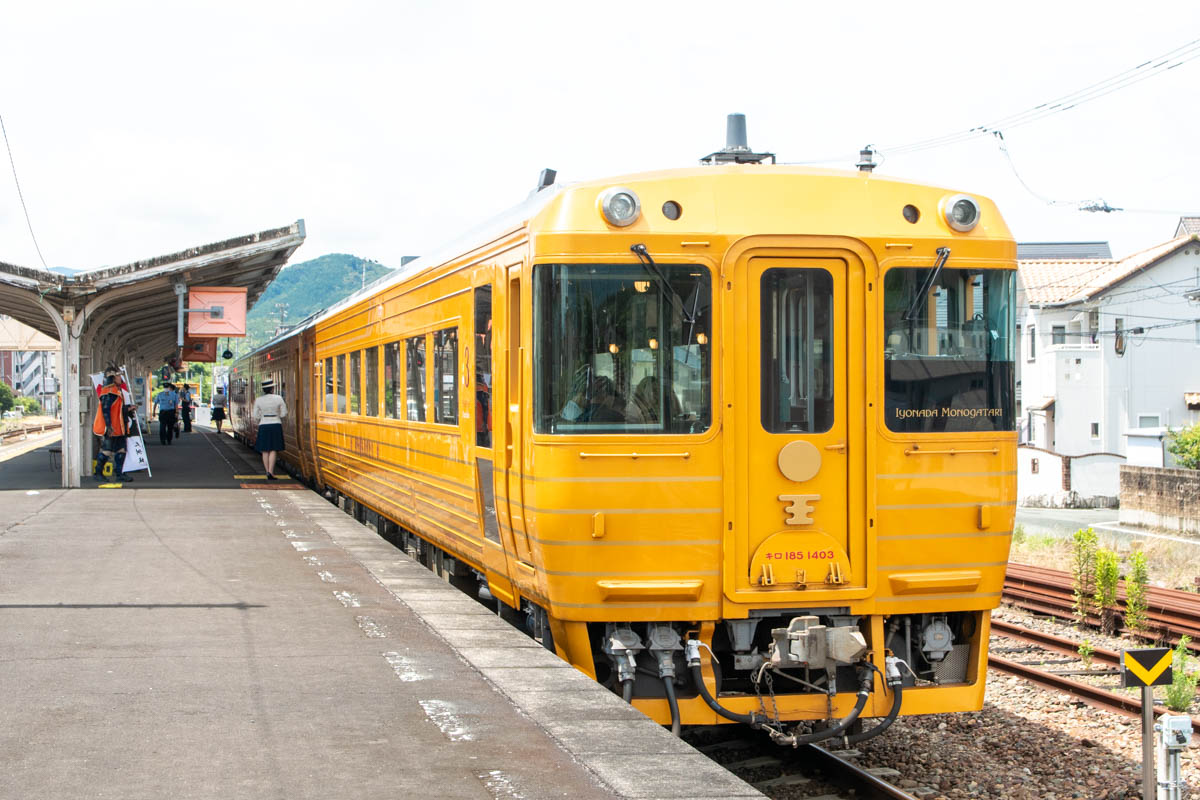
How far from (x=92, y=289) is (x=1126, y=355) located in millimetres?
29472

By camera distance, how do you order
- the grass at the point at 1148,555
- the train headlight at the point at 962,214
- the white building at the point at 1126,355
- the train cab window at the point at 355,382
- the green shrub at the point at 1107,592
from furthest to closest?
1. the white building at the point at 1126,355
2. the grass at the point at 1148,555
3. the train cab window at the point at 355,382
4. the green shrub at the point at 1107,592
5. the train headlight at the point at 962,214

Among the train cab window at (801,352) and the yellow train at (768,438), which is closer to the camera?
the yellow train at (768,438)

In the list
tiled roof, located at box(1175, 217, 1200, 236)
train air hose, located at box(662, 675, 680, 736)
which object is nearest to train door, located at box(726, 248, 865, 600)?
train air hose, located at box(662, 675, 680, 736)

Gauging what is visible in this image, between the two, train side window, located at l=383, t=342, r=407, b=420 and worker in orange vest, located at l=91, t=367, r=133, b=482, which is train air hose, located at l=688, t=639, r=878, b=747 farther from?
worker in orange vest, located at l=91, t=367, r=133, b=482

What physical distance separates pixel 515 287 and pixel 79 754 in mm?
3125

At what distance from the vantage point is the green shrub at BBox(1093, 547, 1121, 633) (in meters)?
11.9

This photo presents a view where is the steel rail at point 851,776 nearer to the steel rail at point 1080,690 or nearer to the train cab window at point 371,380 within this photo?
the steel rail at point 1080,690

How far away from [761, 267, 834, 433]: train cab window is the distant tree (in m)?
27.7

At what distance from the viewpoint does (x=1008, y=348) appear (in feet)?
21.1

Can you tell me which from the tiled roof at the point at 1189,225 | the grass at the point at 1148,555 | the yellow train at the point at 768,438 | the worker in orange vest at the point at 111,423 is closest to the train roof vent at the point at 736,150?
the yellow train at the point at 768,438

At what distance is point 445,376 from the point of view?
854 cm

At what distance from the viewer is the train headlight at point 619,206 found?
6.12m

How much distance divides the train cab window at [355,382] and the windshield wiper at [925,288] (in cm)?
738

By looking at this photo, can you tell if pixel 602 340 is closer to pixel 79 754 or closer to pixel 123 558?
pixel 79 754
